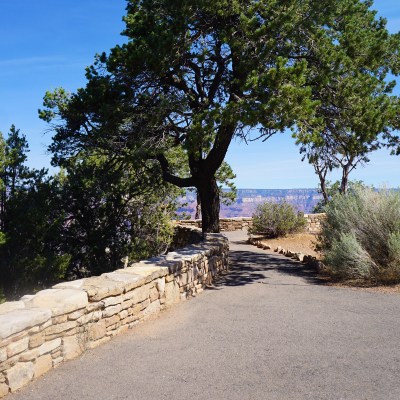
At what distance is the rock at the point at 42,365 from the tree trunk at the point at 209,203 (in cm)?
870

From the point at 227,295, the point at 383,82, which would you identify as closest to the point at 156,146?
the point at 227,295

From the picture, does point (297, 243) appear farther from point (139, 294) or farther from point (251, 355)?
point (251, 355)

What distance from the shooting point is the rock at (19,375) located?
14.3 feet

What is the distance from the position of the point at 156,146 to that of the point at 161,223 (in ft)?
16.0

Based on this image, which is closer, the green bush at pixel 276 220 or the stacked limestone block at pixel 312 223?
the green bush at pixel 276 220

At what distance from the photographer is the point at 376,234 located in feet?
33.1

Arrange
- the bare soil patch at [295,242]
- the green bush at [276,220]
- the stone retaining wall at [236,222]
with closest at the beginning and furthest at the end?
the bare soil patch at [295,242] < the green bush at [276,220] < the stone retaining wall at [236,222]

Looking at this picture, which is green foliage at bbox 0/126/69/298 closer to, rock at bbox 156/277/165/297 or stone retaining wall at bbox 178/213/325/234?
rock at bbox 156/277/165/297

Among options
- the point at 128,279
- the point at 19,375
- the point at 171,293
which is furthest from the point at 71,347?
the point at 171,293

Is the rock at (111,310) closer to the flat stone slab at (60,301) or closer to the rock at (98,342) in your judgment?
the rock at (98,342)

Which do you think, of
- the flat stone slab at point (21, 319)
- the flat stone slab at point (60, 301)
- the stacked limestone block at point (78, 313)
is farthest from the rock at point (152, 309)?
the flat stone slab at point (21, 319)

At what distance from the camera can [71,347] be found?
524cm

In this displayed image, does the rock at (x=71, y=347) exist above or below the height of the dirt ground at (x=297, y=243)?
above

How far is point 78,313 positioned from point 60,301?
27cm
